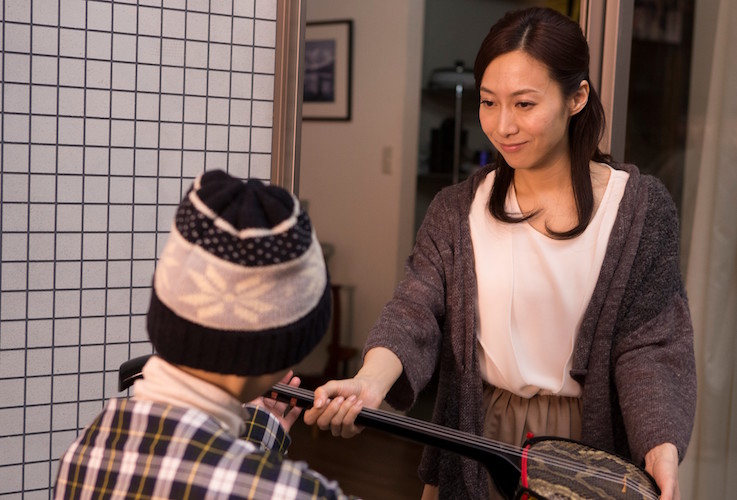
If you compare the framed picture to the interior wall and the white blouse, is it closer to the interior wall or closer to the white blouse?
the interior wall

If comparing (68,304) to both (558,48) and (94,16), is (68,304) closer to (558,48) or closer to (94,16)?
(94,16)

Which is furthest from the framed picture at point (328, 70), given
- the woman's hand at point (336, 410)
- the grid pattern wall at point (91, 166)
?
the woman's hand at point (336, 410)

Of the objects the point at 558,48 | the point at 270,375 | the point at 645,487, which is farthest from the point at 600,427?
the point at 270,375

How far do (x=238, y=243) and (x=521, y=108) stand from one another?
0.81 metres

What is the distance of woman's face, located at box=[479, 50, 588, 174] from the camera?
1442mm

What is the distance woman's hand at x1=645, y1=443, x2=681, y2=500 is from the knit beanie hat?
678 millimetres

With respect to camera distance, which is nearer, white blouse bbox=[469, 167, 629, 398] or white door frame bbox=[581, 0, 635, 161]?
white blouse bbox=[469, 167, 629, 398]

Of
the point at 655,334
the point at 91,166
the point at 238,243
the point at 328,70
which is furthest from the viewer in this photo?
the point at 328,70

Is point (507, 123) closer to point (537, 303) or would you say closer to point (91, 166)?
point (537, 303)

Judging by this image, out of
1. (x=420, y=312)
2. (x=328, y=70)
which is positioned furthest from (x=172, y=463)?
(x=328, y=70)

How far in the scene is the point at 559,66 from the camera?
1460 mm

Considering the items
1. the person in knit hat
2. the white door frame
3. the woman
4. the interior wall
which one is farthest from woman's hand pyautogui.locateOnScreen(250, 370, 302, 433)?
the interior wall

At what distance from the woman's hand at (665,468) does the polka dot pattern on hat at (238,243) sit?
0.72 m

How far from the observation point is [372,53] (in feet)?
15.8
